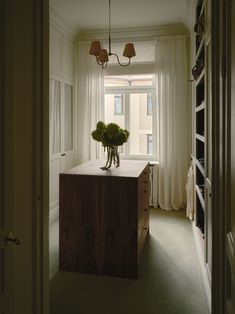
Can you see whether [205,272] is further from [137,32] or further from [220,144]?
[137,32]

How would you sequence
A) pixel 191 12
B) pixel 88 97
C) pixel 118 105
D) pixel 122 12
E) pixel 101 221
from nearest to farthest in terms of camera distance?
pixel 101 221 < pixel 191 12 < pixel 122 12 < pixel 88 97 < pixel 118 105

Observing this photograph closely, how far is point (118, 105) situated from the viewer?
547cm

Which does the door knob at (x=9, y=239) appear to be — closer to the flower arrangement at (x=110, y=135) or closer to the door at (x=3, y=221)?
the door at (x=3, y=221)

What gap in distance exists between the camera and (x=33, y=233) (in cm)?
155

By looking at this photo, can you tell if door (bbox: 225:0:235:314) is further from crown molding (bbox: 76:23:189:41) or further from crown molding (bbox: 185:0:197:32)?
crown molding (bbox: 76:23:189:41)

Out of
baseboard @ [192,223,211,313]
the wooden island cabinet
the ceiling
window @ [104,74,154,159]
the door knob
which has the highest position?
the ceiling

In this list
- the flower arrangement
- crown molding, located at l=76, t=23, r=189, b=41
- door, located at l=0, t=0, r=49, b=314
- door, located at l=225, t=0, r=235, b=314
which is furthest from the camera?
crown molding, located at l=76, t=23, r=189, b=41

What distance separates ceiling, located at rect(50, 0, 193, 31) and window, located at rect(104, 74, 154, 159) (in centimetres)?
94

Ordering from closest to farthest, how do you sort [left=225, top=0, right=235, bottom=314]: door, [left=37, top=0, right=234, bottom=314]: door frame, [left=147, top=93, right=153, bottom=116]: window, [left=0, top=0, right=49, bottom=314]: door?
[left=225, top=0, right=235, bottom=314]: door < [left=0, top=0, right=49, bottom=314]: door < [left=37, top=0, right=234, bottom=314]: door frame < [left=147, top=93, right=153, bottom=116]: window

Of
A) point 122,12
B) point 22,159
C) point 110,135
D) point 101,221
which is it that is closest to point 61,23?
point 122,12

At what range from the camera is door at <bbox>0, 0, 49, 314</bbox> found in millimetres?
1146

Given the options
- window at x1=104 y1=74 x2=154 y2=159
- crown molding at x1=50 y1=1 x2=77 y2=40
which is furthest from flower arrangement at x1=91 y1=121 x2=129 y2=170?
window at x1=104 y1=74 x2=154 y2=159

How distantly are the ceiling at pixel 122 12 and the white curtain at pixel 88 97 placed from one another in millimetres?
544

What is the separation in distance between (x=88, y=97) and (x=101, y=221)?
115 inches
